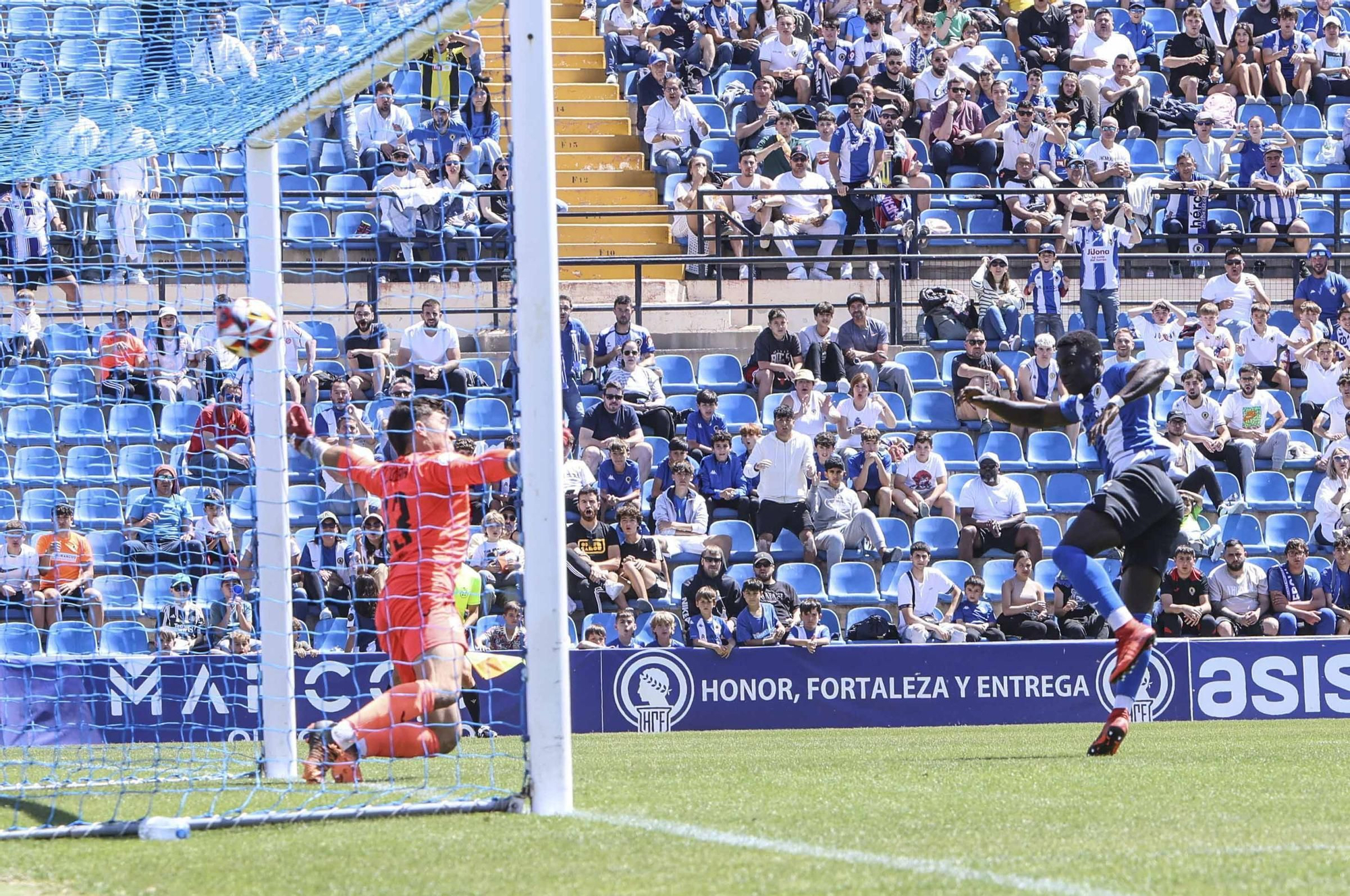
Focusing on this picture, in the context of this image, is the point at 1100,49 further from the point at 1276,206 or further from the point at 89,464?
the point at 89,464

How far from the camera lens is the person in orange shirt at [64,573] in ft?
47.6

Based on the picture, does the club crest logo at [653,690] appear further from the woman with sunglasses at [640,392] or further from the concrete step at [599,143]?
the concrete step at [599,143]

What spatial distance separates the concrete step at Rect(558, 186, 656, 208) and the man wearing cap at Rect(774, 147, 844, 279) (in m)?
1.64

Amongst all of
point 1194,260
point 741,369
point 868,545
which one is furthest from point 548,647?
point 1194,260

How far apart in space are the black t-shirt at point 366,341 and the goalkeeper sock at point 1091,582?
7162mm

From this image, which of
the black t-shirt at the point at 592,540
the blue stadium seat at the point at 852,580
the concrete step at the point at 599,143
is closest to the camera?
the black t-shirt at the point at 592,540

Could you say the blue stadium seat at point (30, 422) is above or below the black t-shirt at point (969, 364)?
below

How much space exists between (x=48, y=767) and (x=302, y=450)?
320 centimetres

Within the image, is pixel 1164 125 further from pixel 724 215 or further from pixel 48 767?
pixel 48 767

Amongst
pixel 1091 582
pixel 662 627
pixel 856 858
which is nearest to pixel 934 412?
pixel 662 627

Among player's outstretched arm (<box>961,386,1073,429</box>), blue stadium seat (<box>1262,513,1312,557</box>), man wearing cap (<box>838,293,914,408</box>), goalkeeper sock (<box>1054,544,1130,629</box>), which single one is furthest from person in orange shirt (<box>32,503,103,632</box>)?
blue stadium seat (<box>1262,513,1312,557</box>)

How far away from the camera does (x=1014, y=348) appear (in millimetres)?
20125

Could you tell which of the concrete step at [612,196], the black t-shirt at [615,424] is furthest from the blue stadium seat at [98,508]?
the concrete step at [612,196]

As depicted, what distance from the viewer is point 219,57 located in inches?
368
